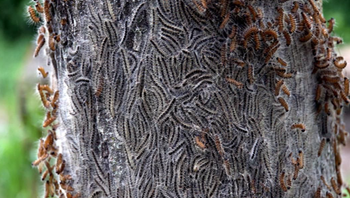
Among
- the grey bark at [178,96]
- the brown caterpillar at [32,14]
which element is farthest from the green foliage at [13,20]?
the grey bark at [178,96]

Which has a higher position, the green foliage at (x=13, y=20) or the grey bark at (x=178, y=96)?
the green foliage at (x=13, y=20)

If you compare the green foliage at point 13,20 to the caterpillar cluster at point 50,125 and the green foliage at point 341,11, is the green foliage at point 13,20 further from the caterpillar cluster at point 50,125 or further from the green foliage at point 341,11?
the caterpillar cluster at point 50,125

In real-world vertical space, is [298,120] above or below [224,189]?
above

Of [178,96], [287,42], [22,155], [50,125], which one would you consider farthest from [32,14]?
[22,155]

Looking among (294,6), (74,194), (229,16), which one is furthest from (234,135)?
(74,194)

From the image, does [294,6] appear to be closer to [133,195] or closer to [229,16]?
[229,16]

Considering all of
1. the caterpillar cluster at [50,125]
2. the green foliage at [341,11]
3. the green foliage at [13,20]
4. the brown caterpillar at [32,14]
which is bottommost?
the caterpillar cluster at [50,125]

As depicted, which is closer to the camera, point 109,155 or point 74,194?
point 109,155
